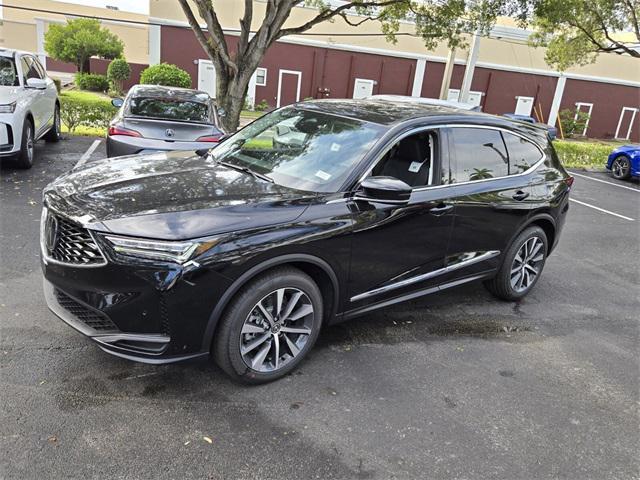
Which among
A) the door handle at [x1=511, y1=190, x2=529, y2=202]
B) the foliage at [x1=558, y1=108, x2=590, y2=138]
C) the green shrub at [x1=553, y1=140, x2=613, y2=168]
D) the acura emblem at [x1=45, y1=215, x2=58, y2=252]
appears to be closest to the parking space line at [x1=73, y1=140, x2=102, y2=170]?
the acura emblem at [x1=45, y1=215, x2=58, y2=252]

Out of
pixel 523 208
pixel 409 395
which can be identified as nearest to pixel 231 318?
pixel 409 395

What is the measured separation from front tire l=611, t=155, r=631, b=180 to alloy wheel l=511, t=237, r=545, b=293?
1095 centimetres

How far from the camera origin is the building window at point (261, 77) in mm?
26625

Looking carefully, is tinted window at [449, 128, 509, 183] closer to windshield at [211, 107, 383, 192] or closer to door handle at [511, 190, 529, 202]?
door handle at [511, 190, 529, 202]

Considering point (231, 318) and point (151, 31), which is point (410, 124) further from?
point (151, 31)

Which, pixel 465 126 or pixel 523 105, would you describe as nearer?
pixel 465 126

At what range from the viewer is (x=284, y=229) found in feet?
10.4

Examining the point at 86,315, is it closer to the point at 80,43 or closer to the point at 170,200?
the point at 170,200

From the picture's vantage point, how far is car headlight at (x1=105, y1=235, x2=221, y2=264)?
9.21 ft

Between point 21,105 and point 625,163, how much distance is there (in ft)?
46.9

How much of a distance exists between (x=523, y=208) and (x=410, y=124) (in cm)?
153

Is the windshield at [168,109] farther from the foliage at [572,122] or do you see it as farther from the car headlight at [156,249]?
the foliage at [572,122]

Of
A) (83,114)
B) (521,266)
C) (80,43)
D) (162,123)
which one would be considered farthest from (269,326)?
(80,43)

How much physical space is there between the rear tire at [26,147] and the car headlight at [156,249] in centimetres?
597
